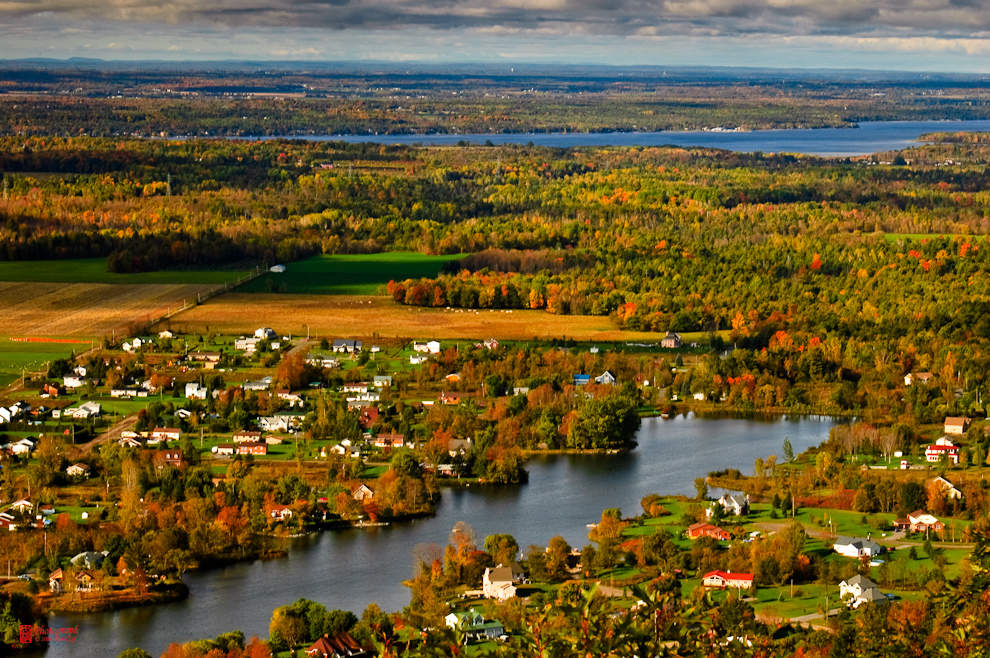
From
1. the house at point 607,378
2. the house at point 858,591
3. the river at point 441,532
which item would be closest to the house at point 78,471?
the river at point 441,532

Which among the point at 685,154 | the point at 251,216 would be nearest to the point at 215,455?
the point at 251,216

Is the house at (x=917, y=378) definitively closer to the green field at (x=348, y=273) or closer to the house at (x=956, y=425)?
the house at (x=956, y=425)

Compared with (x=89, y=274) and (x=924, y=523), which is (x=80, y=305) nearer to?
(x=89, y=274)

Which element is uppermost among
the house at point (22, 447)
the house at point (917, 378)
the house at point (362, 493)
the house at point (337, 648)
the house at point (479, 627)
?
the house at point (479, 627)

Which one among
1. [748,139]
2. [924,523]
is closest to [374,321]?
[924,523]

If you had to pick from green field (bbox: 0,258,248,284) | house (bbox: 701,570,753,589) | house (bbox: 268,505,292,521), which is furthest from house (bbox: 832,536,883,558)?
green field (bbox: 0,258,248,284)

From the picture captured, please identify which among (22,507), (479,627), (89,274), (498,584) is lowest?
(89,274)

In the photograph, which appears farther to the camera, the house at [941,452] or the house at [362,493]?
the house at [941,452]

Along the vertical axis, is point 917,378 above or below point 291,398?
below
